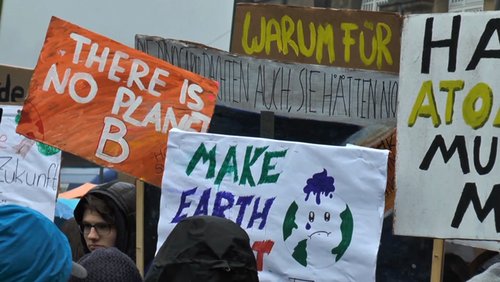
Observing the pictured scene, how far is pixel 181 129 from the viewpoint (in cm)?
363

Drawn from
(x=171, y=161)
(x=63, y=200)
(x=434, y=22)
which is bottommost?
(x=63, y=200)

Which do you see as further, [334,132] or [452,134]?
[334,132]

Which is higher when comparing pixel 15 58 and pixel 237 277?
pixel 15 58

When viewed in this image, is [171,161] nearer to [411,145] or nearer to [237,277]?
[411,145]

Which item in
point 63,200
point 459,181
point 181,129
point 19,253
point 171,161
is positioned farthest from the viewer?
point 63,200

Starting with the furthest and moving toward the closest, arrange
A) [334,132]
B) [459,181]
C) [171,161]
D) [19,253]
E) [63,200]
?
1. [63,200]
2. [334,132]
3. [171,161]
4. [459,181]
5. [19,253]

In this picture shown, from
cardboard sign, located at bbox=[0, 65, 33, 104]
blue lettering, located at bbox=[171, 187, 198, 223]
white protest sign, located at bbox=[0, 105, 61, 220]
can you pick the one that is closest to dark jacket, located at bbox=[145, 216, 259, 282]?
blue lettering, located at bbox=[171, 187, 198, 223]

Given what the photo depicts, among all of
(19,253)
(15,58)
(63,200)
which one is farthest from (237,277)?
(63,200)

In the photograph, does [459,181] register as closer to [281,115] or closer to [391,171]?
[391,171]

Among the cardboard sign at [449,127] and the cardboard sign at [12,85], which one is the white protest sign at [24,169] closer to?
the cardboard sign at [12,85]

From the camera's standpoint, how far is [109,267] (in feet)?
7.46

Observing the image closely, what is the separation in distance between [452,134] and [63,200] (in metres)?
4.32

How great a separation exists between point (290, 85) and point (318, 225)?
816 millimetres

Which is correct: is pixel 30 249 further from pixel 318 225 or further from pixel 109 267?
pixel 318 225
